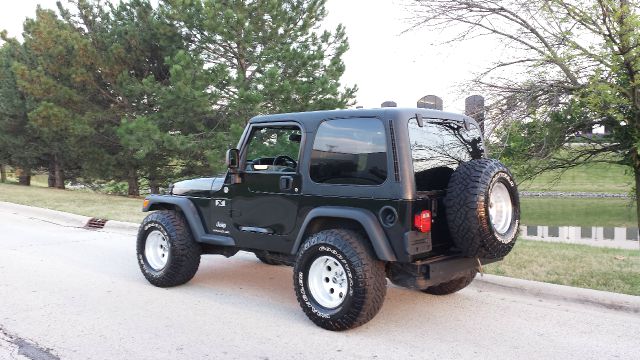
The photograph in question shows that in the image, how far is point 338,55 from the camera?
1753 cm

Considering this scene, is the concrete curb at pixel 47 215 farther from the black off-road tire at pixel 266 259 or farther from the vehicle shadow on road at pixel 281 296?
the black off-road tire at pixel 266 259

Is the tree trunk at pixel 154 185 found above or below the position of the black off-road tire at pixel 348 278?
above

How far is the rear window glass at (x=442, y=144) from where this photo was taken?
4316 millimetres

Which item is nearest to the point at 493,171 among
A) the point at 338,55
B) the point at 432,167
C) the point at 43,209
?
the point at 432,167

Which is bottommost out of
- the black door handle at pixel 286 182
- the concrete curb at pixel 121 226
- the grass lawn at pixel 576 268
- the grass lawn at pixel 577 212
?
the grass lawn at pixel 577 212

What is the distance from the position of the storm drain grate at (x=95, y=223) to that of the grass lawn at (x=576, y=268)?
7.87 m

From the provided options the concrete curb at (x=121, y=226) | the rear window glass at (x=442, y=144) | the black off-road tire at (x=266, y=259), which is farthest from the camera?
the concrete curb at (x=121, y=226)

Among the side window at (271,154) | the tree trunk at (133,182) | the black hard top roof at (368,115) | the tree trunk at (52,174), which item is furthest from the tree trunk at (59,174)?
the black hard top roof at (368,115)

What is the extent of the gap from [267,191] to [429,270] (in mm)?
1745

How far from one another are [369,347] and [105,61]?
1733cm

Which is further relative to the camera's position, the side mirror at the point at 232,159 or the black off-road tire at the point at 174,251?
the black off-road tire at the point at 174,251

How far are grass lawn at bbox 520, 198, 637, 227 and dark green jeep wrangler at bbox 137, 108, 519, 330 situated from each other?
725 inches

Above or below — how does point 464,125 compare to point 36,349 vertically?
above

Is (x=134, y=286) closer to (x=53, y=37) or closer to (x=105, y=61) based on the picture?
(x=105, y=61)
